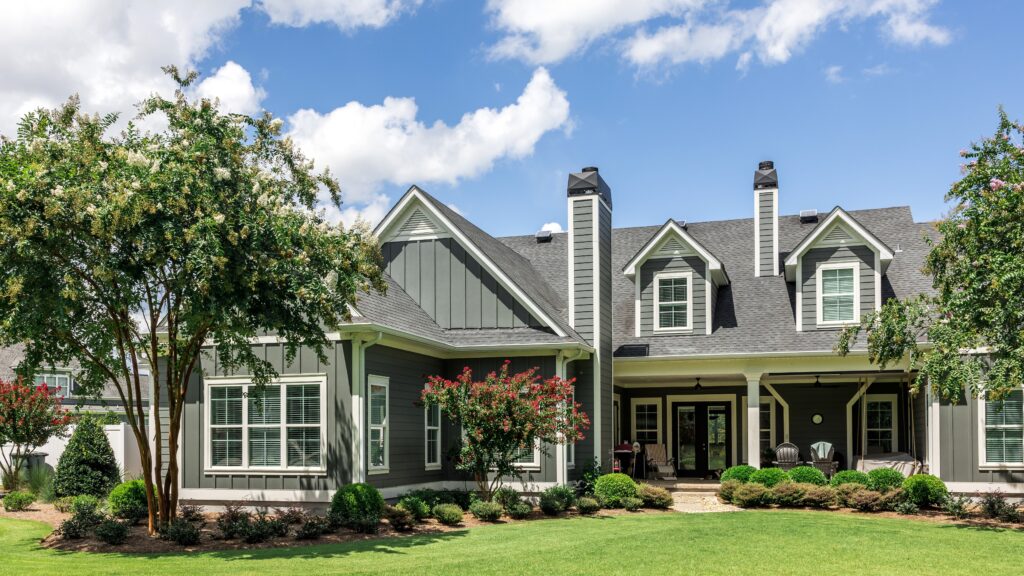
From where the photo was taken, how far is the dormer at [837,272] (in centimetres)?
2016

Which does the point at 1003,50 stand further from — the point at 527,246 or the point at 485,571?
the point at 527,246

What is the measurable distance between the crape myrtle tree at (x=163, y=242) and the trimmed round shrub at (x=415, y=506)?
3.36m

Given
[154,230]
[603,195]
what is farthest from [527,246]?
[154,230]

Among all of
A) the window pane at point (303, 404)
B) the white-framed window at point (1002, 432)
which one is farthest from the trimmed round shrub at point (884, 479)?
the window pane at point (303, 404)

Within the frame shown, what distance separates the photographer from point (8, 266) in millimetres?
11531

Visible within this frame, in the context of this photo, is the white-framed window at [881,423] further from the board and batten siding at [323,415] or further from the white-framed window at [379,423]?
the board and batten siding at [323,415]

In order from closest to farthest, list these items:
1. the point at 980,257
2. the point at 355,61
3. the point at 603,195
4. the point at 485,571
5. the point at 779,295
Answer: the point at 485,571 → the point at 980,257 → the point at 355,61 → the point at 603,195 → the point at 779,295

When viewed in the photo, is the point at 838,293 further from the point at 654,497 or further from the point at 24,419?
the point at 24,419

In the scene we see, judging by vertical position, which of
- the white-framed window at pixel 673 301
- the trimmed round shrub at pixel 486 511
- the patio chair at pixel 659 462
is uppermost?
the white-framed window at pixel 673 301

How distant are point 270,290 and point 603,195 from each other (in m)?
9.44

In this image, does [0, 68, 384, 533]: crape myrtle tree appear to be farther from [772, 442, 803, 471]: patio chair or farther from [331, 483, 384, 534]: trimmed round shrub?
[772, 442, 803, 471]: patio chair

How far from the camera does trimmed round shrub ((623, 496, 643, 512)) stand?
57.6 feet

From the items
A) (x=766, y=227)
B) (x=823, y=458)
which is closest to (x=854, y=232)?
(x=766, y=227)

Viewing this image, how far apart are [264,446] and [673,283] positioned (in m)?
9.71
